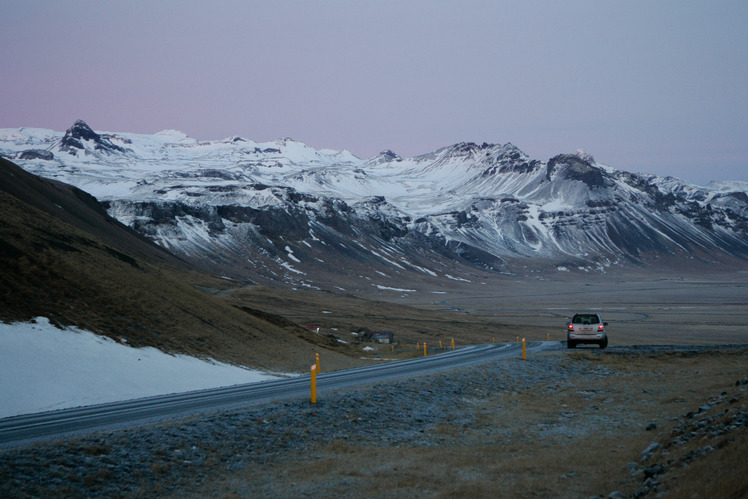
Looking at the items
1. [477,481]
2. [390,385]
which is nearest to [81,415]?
[390,385]

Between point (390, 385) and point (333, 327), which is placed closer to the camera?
point (390, 385)

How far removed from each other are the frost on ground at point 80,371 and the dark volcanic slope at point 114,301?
1417 mm

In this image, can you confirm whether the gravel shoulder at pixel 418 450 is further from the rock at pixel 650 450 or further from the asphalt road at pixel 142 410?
the asphalt road at pixel 142 410

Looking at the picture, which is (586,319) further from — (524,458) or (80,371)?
(80,371)

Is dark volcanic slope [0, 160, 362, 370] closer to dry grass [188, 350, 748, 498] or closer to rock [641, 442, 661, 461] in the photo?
dry grass [188, 350, 748, 498]

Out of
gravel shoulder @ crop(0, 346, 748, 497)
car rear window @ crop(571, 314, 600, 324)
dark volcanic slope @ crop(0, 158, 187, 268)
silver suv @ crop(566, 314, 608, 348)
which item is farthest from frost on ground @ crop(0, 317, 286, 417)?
dark volcanic slope @ crop(0, 158, 187, 268)

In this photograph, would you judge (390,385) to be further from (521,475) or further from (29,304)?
(29,304)

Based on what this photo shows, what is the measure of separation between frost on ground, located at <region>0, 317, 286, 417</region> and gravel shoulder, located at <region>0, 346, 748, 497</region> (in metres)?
8.99

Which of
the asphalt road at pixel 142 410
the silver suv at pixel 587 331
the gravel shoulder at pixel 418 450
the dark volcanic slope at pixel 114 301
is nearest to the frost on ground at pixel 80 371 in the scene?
the dark volcanic slope at pixel 114 301

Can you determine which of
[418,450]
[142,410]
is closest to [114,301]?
[142,410]

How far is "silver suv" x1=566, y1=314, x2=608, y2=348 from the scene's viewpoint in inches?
1337

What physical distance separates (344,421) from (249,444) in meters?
3.17

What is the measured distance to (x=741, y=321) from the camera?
9925 cm

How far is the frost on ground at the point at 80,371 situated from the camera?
66.9ft
